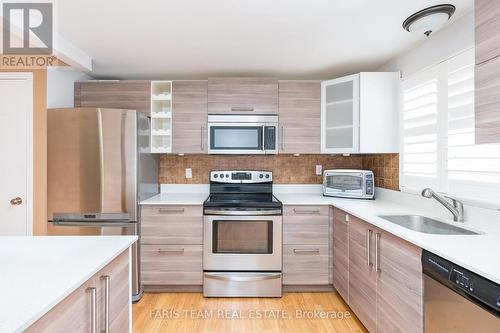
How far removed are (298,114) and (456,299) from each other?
209 centimetres

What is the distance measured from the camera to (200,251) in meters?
2.53

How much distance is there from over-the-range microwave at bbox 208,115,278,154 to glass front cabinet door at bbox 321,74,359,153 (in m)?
0.59

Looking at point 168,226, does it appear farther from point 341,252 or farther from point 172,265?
point 341,252

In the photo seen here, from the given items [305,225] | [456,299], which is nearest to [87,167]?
[305,225]

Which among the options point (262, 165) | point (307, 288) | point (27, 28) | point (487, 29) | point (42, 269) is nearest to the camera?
point (42, 269)

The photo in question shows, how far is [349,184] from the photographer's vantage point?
2797mm

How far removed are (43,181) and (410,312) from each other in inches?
116

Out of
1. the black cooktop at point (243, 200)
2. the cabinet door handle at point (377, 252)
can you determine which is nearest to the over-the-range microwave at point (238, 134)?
the black cooktop at point (243, 200)

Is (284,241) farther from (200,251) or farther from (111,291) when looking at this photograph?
(111,291)

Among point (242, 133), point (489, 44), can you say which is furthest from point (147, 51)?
point (489, 44)

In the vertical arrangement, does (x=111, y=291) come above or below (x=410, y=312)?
above

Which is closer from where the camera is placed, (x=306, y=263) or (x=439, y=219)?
(x=439, y=219)

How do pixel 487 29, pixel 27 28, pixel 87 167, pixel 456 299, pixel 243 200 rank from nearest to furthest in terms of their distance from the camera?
pixel 456 299 → pixel 487 29 → pixel 27 28 → pixel 87 167 → pixel 243 200

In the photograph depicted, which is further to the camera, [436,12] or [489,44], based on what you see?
[436,12]
